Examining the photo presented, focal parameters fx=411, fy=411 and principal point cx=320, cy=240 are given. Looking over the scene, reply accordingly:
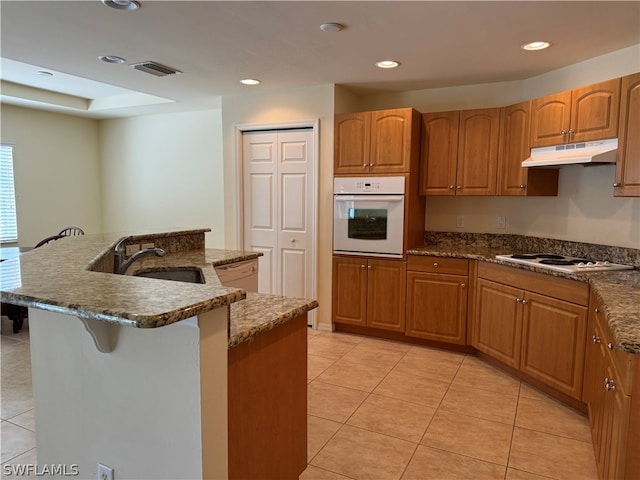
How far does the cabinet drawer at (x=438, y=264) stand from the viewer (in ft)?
11.8

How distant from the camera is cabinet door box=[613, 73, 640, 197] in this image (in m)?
2.50

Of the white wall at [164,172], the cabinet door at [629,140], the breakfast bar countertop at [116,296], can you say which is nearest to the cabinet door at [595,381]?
the cabinet door at [629,140]

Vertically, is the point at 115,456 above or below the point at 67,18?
below

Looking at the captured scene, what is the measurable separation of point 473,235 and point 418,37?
2064mm

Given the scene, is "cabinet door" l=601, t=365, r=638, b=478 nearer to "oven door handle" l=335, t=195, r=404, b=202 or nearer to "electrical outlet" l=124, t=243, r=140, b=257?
"oven door handle" l=335, t=195, r=404, b=202

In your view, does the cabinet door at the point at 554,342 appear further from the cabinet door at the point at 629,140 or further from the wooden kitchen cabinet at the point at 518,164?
the wooden kitchen cabinet at the point at 518,164

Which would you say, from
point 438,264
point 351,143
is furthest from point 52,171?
point 438,264

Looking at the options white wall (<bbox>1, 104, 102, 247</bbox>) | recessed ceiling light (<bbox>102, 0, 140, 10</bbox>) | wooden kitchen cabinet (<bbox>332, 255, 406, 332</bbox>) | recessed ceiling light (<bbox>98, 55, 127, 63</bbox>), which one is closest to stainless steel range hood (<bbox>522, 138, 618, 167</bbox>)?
wooden kitchen cabinet (<bbox>332, 255, 406, 332</bbox>)

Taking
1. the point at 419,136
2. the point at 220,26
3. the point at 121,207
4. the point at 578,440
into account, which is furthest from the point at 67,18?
the point at 121,207

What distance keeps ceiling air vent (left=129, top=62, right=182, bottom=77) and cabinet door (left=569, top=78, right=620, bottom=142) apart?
3190mm

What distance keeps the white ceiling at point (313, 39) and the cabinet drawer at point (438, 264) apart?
5.33ft

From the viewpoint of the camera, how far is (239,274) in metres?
3.14

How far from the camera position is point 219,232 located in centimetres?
571

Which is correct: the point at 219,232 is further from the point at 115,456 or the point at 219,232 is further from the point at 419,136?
the point at 115,456
